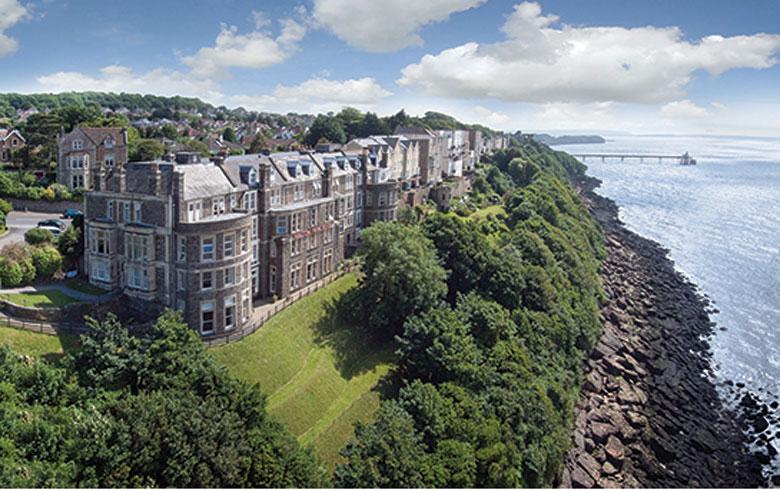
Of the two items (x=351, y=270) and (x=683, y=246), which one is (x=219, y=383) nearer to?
(x=351, y=270)

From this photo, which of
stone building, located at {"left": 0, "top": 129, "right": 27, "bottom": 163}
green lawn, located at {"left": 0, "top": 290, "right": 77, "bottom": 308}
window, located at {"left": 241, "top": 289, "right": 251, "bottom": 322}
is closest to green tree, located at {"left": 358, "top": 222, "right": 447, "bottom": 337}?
window, located at {"left": 241, "top": 289, "right": 251, "bottom": 322}

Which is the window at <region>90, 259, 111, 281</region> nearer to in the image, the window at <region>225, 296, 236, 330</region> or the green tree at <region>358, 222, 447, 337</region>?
the window at <region>225, 296, 236, 330</region>

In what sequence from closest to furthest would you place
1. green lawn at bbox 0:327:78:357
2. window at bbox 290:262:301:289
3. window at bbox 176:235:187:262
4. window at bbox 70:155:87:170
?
green lawn at bbox 0:327:78:357 → window at bbox 176:235:187:262 → window at bbox 290:262:301:289 → window at bbox 70:155:87:170

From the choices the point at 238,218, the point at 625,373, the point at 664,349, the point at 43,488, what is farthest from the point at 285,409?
the point at 664,349

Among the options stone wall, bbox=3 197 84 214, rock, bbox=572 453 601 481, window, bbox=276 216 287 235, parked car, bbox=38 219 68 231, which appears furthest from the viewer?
stone wall, bbox=3 197 84 214

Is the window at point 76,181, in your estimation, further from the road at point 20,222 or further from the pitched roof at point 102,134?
the road at point 20,222

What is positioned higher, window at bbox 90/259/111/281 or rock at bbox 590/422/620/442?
window at bbox 90/259/111/281
